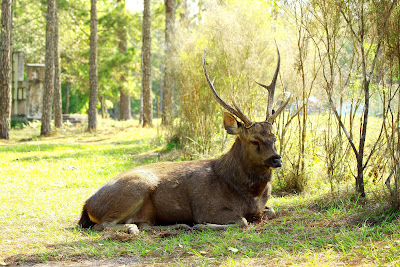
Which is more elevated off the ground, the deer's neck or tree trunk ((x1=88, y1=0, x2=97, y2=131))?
tree trunk ((x1=88, y1=0, x2=97, y2=131))

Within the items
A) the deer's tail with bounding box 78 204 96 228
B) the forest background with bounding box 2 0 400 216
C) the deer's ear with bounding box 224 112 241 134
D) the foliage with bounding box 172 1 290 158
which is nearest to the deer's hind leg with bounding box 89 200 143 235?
the deer's tail with bounding box 78 204 96 228

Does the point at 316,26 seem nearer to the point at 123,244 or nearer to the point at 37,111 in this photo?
the point at 123,244

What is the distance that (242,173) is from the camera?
589 cm

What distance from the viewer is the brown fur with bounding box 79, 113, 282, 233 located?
567cm

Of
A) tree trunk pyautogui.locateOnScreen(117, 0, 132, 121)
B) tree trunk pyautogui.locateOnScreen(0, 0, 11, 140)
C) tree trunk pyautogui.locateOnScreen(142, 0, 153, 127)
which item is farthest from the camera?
tree trunk pyautogui.locateOnScreen(117, 0, 132, 121)

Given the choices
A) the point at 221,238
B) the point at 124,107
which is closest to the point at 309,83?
the point at 221,238

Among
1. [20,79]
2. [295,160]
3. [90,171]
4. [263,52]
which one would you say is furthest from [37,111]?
[295,160]

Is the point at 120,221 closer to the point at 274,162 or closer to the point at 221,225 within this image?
the point at 221,225

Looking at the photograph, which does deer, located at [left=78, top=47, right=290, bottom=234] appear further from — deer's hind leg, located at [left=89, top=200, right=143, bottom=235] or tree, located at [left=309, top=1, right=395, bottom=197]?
tree, located at [left=309, top=1, right=395, bottom=197]

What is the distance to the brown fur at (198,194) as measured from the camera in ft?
18.6

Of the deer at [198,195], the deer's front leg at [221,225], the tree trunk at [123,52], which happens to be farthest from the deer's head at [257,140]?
the tree trunk at [123,52]

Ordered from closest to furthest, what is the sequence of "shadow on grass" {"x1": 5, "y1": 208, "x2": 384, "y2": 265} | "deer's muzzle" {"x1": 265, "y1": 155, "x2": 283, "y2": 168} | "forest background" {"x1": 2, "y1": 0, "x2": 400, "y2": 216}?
"shadow on grass" {"x1": 5, "y1": 208, "x2": 384, "y2": 265} < "deer's muzzle" {"x1": 265, "y1": 155, "x2": 283, "y2": 168} < "forest background" {"x1": 2, "y1": 0, "x2": 400, "y2": 216}

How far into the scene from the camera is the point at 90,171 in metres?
10.3

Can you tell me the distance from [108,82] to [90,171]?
61.2 feet
